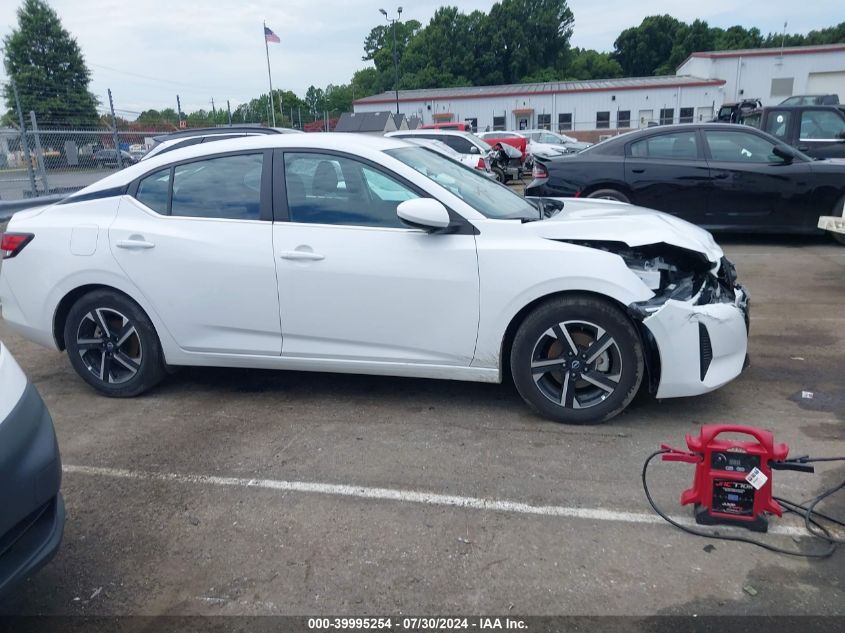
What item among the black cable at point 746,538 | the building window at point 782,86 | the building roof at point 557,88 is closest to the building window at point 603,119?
the building roof at point 557,88

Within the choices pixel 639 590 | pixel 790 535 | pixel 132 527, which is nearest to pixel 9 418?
pixel 132 527

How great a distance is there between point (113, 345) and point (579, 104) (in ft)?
169

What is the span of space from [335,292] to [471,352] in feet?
2.92

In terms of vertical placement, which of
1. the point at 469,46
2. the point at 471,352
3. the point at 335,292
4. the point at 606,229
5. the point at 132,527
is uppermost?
the point at 469,46

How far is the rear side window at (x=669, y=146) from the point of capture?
8.91m

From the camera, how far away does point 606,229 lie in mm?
4043

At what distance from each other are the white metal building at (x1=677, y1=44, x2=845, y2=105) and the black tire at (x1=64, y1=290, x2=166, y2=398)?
52.8 meters

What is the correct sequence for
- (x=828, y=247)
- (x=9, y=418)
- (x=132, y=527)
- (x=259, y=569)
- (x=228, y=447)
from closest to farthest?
(x=9, y=418) < (x=259, y=569) < (x=132, y=527) < (x=228, y=447) < (x=828, y=247)

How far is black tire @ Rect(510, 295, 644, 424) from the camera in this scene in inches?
151

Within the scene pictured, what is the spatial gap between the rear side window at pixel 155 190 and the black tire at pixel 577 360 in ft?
8.18

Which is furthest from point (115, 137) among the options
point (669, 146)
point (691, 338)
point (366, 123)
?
point (691, 338)

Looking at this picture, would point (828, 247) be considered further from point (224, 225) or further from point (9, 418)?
point (9, 418)

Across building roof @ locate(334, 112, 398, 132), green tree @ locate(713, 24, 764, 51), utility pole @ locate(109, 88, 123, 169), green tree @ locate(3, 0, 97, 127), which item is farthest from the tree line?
utility pole @ locate(109, 88, 123, 169)

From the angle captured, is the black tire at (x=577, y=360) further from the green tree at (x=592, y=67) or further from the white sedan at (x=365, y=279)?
the green tree at (x=592, y=67)
